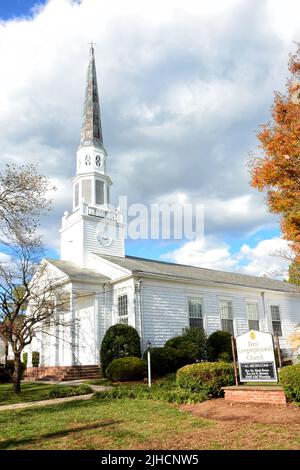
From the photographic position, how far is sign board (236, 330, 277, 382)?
1055 centimetres

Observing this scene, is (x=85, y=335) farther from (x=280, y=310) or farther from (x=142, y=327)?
(x=280, y=310)

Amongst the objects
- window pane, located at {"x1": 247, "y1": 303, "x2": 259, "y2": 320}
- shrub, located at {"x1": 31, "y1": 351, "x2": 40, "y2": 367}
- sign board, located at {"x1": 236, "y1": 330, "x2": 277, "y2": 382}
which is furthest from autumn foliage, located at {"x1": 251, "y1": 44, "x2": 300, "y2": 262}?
shrub, located at {"x1": 31, "y1": 351, "x2": 40, "y2": 367}

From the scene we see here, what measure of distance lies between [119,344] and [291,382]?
428 inches

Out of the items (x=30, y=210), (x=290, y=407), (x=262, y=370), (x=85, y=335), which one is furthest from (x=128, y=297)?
(x=290, y=407)

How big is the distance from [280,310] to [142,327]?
13.0 metres

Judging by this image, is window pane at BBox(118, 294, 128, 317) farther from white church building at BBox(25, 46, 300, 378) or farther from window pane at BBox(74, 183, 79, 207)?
window pane at BBox(74, 183, 79, 207)

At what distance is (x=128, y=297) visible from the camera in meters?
20.8

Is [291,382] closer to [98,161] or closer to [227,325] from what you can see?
[227,325]

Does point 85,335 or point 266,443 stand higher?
point 85,335

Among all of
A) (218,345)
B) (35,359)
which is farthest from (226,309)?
(35,359)

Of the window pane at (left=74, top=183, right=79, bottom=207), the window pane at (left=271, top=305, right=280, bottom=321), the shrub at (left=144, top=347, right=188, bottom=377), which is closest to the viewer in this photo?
the shrub at (left=144, top=347, right=188, bottom=377)

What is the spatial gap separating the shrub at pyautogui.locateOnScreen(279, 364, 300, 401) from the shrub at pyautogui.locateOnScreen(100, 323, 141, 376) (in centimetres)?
1040

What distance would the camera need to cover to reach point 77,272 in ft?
72.3
